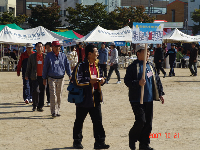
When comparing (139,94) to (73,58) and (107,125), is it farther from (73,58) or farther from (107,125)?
(73,58)

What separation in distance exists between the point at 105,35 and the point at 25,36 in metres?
5.33

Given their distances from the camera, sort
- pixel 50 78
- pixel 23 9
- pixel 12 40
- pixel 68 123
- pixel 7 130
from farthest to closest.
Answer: pixel 23 9 < pixel 12 40 < pixel 50 78 < pixel 68 123 < pixel 7 130

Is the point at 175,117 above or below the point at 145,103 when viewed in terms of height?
below

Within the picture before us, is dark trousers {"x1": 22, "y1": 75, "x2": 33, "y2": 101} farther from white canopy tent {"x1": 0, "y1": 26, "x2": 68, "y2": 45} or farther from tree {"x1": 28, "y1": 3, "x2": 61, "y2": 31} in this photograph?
tree {"x1": 28, "y1": 3, "x2": 61, "y2": 31}

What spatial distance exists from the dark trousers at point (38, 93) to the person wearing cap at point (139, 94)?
15.1 ft

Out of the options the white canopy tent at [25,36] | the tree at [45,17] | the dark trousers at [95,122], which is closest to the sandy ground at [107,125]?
the dark trousers at [95,122]

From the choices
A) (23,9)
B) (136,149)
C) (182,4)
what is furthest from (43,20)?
(136,149)

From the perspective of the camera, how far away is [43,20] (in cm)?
5703

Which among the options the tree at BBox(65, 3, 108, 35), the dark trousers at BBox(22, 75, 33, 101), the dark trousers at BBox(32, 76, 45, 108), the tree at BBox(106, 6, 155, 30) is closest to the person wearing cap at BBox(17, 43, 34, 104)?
the dark trousers at BBox(22, 75, 33, 101)

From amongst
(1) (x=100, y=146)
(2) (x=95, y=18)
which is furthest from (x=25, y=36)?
(2) (x=95, y=18)

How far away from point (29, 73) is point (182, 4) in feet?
288

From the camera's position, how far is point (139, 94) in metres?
5.62

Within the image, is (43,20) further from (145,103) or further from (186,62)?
(145,103)
